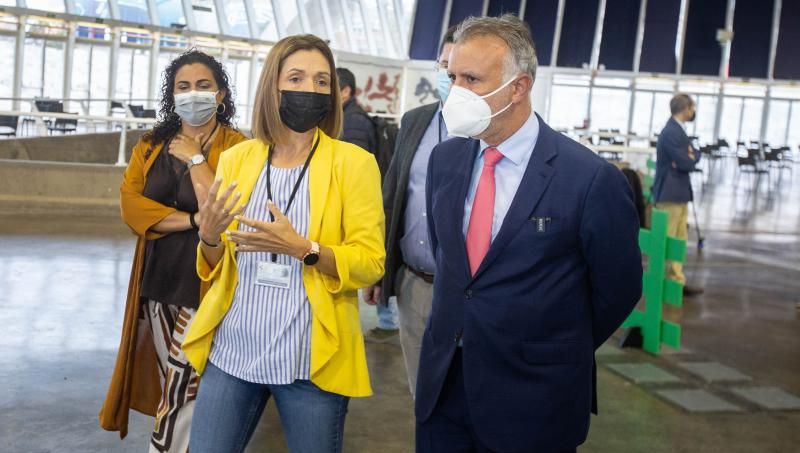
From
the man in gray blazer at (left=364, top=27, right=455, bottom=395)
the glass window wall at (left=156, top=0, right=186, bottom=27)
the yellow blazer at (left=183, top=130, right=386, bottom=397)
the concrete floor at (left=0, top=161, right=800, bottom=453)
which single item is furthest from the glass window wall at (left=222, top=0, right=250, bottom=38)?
the yellow blazer at (left=183, top=130, right=386, bottom=397)

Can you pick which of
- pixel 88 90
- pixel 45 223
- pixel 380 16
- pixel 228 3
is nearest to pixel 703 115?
pixel 380 16

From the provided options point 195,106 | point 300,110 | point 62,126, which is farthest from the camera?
point 62,126

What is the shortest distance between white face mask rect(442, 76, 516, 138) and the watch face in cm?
44

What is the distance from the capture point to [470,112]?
2.16 meters

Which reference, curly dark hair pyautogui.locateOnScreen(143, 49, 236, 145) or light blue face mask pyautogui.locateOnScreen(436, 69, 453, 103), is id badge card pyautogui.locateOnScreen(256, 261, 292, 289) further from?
light blue face mask pyautogui.locateOnScreen(436, 69, 453, 103)

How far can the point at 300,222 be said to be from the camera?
234cm

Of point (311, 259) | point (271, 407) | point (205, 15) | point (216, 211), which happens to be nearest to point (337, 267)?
point (311, 259)

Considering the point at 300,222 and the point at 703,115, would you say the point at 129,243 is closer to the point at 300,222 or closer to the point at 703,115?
the point at 300,222

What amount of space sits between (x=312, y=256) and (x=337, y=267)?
0.27 feet

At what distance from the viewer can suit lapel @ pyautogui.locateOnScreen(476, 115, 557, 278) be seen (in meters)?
2.07

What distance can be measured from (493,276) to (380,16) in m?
26.8

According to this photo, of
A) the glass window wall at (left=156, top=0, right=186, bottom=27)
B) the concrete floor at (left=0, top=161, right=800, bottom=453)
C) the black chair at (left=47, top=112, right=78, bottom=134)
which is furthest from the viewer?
the glass window wall at (left=156, top=0, right=186, bottom=27)

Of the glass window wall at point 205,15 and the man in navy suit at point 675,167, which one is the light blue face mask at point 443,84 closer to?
the man in navy suit at point 675,167

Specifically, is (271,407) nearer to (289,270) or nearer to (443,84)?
(443,84)
